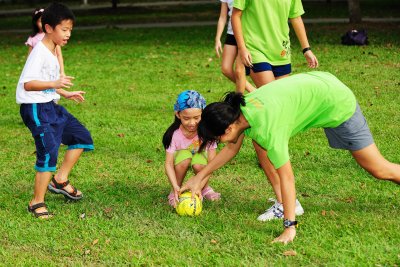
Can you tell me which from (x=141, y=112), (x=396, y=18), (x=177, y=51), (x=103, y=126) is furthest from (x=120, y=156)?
(x=396, y=18)

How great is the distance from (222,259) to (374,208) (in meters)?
1.77

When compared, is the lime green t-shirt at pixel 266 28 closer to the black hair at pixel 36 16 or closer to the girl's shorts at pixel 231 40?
the girl's shorts at pixel 231 40

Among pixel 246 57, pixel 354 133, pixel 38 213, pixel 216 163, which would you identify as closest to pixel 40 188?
pixel 38 213

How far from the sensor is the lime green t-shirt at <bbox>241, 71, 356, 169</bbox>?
17.9 ft

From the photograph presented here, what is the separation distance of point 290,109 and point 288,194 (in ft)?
2.09

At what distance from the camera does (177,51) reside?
62.7ft

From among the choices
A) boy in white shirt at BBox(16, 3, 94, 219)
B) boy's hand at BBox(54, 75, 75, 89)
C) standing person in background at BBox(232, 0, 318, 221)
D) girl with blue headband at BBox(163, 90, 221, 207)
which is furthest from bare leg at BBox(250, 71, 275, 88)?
boy's hand at BBox(54, 75, 75, 89)

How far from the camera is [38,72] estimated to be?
6469mm

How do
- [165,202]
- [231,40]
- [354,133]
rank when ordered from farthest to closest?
[231,40]
[165,202]
[354,133]

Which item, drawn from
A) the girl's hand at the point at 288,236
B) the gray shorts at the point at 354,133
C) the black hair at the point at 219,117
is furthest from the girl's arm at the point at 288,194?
the gray shorts at the point at 354,133

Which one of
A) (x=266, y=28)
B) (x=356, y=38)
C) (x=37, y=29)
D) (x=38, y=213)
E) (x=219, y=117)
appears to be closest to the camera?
(x=219, y=117)

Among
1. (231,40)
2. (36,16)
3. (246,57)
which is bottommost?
(231,40)

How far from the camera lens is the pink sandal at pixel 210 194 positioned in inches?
278

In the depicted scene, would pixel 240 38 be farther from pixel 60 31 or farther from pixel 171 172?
pixel 60 31
